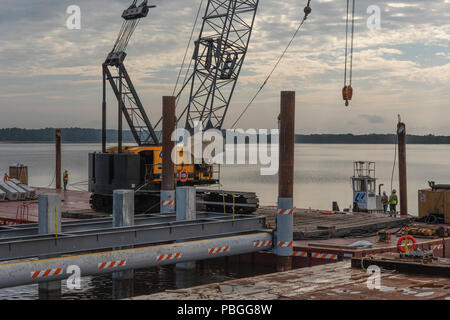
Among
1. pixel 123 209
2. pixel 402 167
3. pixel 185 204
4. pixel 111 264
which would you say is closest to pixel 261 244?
pixel 185 204

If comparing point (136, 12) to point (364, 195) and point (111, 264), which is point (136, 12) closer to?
point (364, 195)

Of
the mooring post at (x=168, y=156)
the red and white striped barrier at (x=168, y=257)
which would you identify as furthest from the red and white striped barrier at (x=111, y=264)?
the mooring post at (x=168, y=156)

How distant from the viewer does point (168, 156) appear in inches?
918

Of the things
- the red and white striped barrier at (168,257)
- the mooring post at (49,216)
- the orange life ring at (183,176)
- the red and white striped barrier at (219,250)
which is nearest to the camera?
the mooring post at (49,216)

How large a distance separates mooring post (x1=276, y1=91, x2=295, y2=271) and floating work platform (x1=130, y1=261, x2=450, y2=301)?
3134 millimetres

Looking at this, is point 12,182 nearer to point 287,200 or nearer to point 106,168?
point 106,168

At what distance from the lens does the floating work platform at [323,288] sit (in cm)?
1170

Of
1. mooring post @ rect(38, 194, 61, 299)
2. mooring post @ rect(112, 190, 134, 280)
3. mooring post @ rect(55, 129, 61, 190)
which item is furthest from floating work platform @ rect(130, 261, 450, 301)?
mooring post @ rect(55, 129, 61, 190)

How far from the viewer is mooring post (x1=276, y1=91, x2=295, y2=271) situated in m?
17.4

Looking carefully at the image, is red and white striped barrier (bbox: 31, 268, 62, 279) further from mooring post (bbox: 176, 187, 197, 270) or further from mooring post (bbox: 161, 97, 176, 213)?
mooring post (bbox: 161, 97, 176, 213)

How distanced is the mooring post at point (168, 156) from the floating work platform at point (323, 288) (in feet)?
30.5

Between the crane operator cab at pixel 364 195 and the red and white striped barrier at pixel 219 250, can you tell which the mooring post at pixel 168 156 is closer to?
the red and white striped barrier at pixel 219 250
